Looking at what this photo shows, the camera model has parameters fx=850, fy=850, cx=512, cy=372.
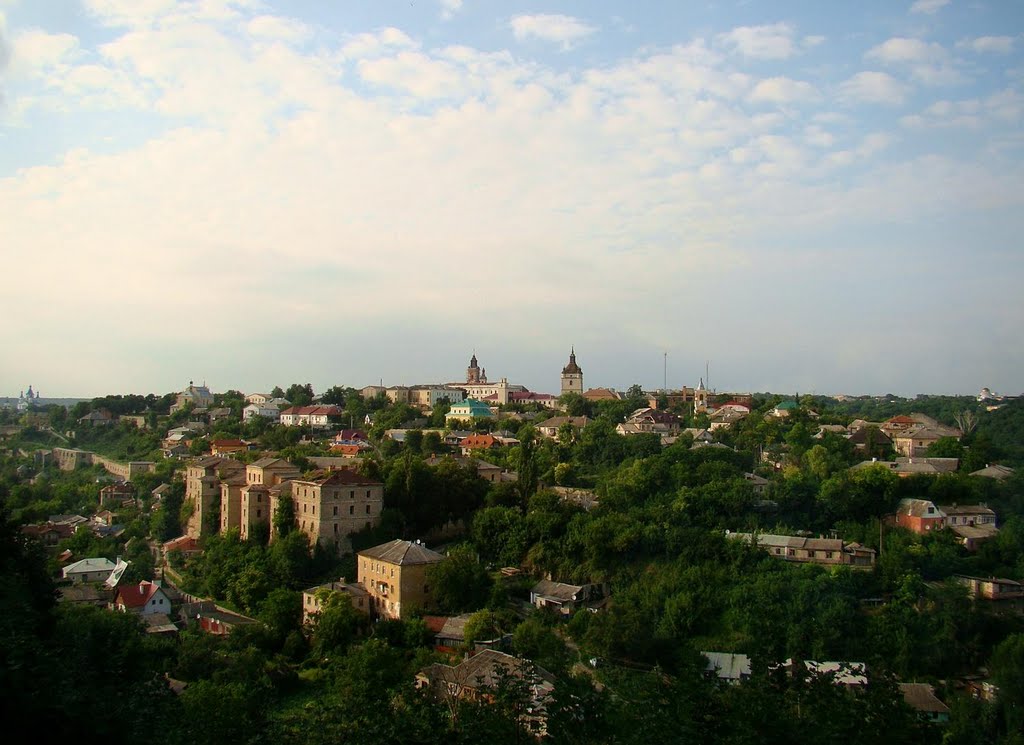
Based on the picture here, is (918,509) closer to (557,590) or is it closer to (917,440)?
→ (917,440)

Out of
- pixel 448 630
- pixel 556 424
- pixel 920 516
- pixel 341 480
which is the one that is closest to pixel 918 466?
pixel 920 516

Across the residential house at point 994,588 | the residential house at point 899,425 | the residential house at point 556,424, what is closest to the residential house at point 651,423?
the residential house at point 556,424

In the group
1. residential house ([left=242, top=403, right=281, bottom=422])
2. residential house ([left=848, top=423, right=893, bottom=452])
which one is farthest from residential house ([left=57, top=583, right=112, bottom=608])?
residential house ([left=242, top=403, right=281, bottom=422])

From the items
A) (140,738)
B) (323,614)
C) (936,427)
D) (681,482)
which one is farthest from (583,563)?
(936,427)

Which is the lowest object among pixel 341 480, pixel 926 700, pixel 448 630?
pixel 926 700

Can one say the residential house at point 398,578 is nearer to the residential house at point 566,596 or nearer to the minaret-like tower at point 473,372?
the residential house at point 566,596
